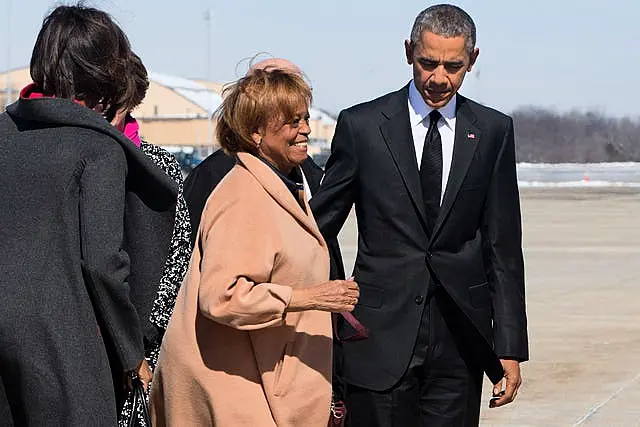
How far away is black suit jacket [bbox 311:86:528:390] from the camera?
4.90m

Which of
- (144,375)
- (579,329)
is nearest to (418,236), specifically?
(144,375)

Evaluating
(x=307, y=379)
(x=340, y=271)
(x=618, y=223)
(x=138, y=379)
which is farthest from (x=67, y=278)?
(x=618, y=223)

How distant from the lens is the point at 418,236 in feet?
16.1

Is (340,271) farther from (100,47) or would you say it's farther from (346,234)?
(346,234)

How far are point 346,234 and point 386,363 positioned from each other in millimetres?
20346

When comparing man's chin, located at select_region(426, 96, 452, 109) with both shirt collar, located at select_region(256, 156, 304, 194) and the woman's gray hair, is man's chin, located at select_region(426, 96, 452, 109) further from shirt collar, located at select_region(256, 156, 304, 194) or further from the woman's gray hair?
shirt collar, located at select_region(256, 156, 304, 194)

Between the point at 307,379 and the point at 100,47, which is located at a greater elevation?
the point at 100,47

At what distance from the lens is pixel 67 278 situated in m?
3.84

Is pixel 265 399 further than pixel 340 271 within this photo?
No

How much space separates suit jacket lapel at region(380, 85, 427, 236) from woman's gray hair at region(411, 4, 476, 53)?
26 cm

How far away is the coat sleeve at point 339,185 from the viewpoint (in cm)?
502

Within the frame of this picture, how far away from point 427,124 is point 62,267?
5.53 ft

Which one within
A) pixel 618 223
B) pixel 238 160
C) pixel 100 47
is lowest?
pixel 618 223

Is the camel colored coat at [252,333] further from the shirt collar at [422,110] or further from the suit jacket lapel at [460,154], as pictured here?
the shirt collar at [422,110]
